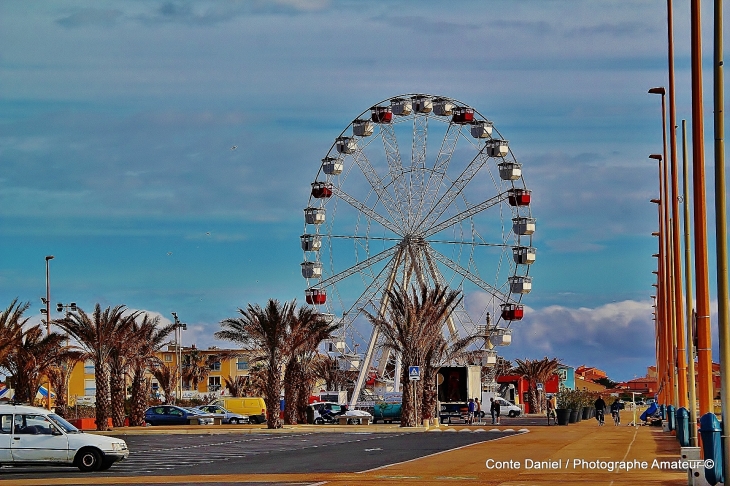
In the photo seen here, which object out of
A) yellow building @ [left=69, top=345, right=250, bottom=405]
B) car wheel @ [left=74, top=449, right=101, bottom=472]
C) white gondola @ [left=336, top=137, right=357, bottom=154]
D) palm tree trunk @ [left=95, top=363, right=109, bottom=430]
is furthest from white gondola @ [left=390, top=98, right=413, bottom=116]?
yellow building @ [left=69, top=345, right=250, bottom=405]

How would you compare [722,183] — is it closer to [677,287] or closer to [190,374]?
[677,287]

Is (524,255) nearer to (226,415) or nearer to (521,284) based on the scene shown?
(521,284)

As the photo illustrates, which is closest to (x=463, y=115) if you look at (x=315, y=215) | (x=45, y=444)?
(x=315, y=215)

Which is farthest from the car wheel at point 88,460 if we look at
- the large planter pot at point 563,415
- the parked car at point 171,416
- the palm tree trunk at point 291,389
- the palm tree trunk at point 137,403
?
the parked car at point 171,416

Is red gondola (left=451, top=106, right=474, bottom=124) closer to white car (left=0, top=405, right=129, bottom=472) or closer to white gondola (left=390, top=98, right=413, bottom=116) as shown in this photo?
white gondola (left=390, top=98, right=413, bottom=116)

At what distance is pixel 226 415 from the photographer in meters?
73.1

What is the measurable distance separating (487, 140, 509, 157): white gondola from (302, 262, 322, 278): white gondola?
12.2m

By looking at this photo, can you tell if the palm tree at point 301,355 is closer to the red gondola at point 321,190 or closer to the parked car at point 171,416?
the parked car at point 171,416

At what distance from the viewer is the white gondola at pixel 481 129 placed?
66688mm

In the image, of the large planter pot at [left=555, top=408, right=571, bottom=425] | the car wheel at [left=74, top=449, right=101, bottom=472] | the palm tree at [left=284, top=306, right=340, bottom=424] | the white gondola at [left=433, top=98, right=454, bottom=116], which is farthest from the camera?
the white gondola at [left=433, top=98, right=454, bottom=116]

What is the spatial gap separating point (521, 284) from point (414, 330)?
1040 cm

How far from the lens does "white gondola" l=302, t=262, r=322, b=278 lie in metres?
70.1

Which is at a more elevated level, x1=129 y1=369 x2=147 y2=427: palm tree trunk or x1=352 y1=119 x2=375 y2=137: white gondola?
x1=352 y1=119 x2=375 y2=137: white gondola

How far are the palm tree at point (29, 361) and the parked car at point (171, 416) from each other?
11.1 meters
